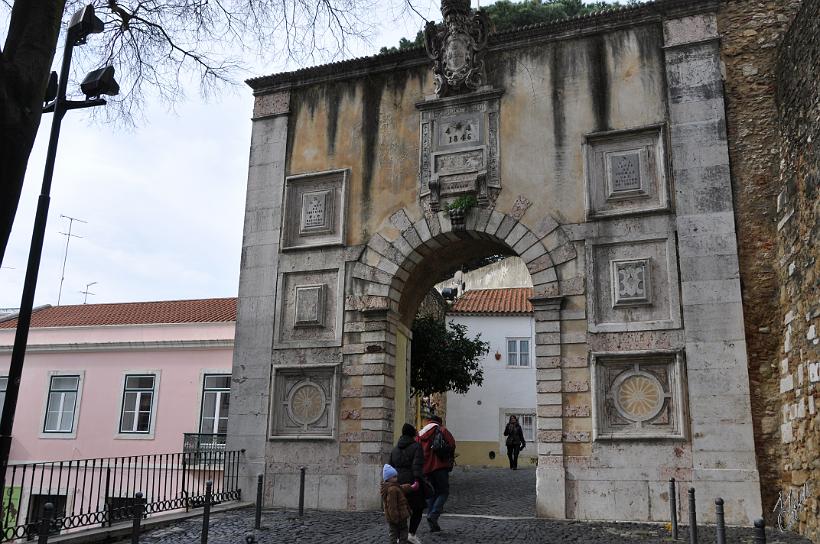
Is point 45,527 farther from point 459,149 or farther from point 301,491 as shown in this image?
point 459,149

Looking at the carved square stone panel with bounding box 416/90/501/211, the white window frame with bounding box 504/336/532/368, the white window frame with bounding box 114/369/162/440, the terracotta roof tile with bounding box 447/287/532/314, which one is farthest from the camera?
the terracotta roof tile with bounding box 447/287/532/314

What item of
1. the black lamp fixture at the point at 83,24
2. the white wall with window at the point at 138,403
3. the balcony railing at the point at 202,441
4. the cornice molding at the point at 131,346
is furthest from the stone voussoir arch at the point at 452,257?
the white wall with window at the point at 138,403

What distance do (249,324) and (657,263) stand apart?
23.3 feet

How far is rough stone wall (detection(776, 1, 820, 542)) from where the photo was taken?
892 centimetres

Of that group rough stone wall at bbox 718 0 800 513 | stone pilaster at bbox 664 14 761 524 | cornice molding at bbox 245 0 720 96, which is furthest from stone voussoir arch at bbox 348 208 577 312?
cornice molding at bbox 245 0 720 96

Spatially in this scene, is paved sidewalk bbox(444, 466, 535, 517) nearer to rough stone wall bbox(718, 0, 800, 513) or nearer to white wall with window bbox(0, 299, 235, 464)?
rough stone wall bbox(718, 0, 800, 513)

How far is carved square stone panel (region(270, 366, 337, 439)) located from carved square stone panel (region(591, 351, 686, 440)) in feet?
14.4

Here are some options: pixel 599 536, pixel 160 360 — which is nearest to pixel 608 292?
pixel 599 536

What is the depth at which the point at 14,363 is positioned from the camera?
6.72 m

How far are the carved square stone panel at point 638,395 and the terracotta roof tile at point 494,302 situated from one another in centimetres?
1509

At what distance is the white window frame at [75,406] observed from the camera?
66.1 ft

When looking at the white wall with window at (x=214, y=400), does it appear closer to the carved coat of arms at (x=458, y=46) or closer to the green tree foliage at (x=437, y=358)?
the green tree foliage at (x=437, y=358)

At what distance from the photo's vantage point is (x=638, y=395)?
426 inches

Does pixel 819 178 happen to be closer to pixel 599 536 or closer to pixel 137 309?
pixel 599 536
